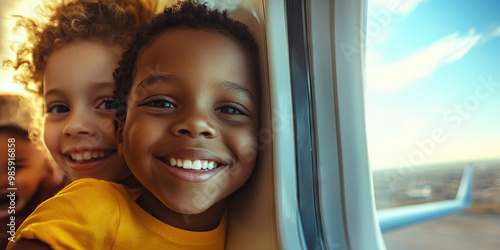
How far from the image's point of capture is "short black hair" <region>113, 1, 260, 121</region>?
91 cm

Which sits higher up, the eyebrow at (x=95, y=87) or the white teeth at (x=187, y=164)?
the eyebrow at (x=95, y=87)

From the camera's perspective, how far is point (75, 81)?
0.90 m

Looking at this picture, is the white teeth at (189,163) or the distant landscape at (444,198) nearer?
the distant landscape at (444,198)

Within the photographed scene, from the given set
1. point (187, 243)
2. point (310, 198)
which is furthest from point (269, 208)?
point (187, 243)

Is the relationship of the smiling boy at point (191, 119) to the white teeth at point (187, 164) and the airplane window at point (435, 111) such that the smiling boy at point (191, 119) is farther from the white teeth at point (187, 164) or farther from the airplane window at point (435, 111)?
the airplane window at point (435, 111)

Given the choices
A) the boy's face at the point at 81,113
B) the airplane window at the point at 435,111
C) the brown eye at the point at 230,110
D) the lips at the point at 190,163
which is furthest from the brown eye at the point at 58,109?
the airplane window at the point at 435,111

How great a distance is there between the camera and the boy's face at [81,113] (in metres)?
0.90

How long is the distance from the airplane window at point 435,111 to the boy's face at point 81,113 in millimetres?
608

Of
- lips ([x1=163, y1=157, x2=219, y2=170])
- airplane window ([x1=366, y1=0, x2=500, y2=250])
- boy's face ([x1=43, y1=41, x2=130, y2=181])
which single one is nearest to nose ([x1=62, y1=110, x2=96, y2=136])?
boy's face ([x1=43, y1=41, x2=130, y2=181])

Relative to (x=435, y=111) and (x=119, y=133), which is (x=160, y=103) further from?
(x=435, y=111)

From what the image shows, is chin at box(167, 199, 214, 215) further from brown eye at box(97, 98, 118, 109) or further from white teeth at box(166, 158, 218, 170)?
brown eye at box(97, 98, 118, 109)

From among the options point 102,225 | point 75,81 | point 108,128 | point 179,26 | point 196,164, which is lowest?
point 102,225

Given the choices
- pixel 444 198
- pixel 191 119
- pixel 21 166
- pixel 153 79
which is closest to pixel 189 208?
pixel 191 119

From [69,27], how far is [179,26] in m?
0.27
